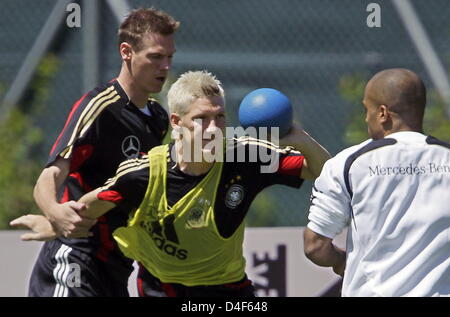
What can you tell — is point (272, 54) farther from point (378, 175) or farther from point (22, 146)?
point (378, 175)

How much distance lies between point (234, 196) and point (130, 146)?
3.32ft

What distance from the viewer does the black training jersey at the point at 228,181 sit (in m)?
5.02

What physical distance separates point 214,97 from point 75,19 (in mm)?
4102

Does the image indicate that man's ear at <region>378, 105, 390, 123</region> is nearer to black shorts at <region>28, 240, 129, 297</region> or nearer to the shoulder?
the shoulder

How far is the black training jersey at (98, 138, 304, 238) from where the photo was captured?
198 inches

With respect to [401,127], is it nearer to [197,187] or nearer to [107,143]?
[197,187]

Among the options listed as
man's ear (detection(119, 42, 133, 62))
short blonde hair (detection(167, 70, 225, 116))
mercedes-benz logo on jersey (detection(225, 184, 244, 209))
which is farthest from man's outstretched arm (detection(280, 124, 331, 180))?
man's ear (detection(119, 42, 133, 62))

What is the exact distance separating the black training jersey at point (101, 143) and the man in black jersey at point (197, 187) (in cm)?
58

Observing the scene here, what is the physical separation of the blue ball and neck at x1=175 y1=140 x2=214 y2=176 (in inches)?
13.5

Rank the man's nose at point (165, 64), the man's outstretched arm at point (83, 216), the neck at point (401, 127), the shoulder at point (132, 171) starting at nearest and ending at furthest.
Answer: the neck at point (401, 127), the shoulder at point (132, 171), the man's outstretched arm at point (83, 216), the man's nose at point (165, 64)

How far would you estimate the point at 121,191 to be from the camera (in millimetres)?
5016

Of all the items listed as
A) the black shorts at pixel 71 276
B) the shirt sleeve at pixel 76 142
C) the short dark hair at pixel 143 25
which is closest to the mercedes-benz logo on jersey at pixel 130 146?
the shirt sleeve at pixel 76 142

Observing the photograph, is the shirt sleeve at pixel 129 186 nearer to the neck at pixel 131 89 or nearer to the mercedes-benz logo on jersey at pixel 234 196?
the mercedes-benz logo on jersey at pixel 234 196

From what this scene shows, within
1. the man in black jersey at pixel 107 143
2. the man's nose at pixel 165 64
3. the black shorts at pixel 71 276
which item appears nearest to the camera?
the man in black jersey at pixel 107 143
